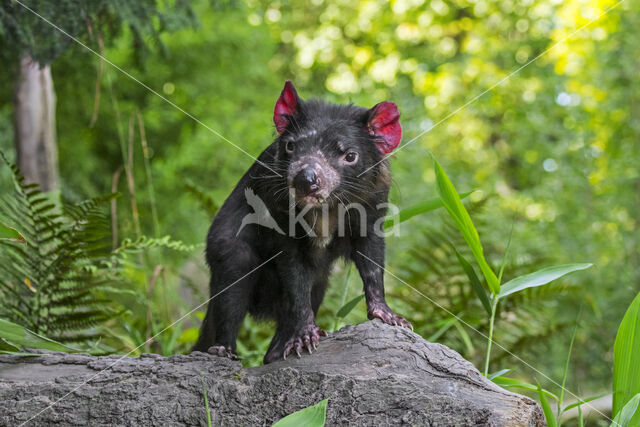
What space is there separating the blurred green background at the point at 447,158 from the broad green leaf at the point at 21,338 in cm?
150

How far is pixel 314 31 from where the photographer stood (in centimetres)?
1558

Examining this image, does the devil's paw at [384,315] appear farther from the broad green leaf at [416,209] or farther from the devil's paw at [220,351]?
the devil's paw at [220,351]

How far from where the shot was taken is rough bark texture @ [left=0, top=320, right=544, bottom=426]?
2.50 metres

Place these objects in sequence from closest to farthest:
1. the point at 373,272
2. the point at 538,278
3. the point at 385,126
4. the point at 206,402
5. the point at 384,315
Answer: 1. the point at 206,402
2. the point at 538,278
3. the point at 384,315
4. the point at 373,272
5. the point at 385,126

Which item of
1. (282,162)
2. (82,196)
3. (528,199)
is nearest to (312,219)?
(282,162)

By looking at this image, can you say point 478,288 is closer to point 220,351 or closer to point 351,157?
point 351,157

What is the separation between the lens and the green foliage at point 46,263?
3887 millimetres

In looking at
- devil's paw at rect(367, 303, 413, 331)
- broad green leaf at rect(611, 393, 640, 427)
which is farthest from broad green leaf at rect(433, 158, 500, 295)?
broad green leaf at rect(611, 393, 640, 427)

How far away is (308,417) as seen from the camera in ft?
7.69

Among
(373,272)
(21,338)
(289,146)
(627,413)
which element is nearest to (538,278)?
(627,413)

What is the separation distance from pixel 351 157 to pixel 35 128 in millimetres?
3287

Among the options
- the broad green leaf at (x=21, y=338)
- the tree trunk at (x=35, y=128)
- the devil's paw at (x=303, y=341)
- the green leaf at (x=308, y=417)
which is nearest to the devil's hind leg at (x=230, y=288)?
the devil's paw at (x=303, y=341)

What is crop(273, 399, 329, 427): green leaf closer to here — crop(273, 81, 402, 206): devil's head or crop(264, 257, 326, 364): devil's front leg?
crop(264, 257, 326, 364): devil's front leg

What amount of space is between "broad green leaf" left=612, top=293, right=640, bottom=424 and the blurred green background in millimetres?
2046
